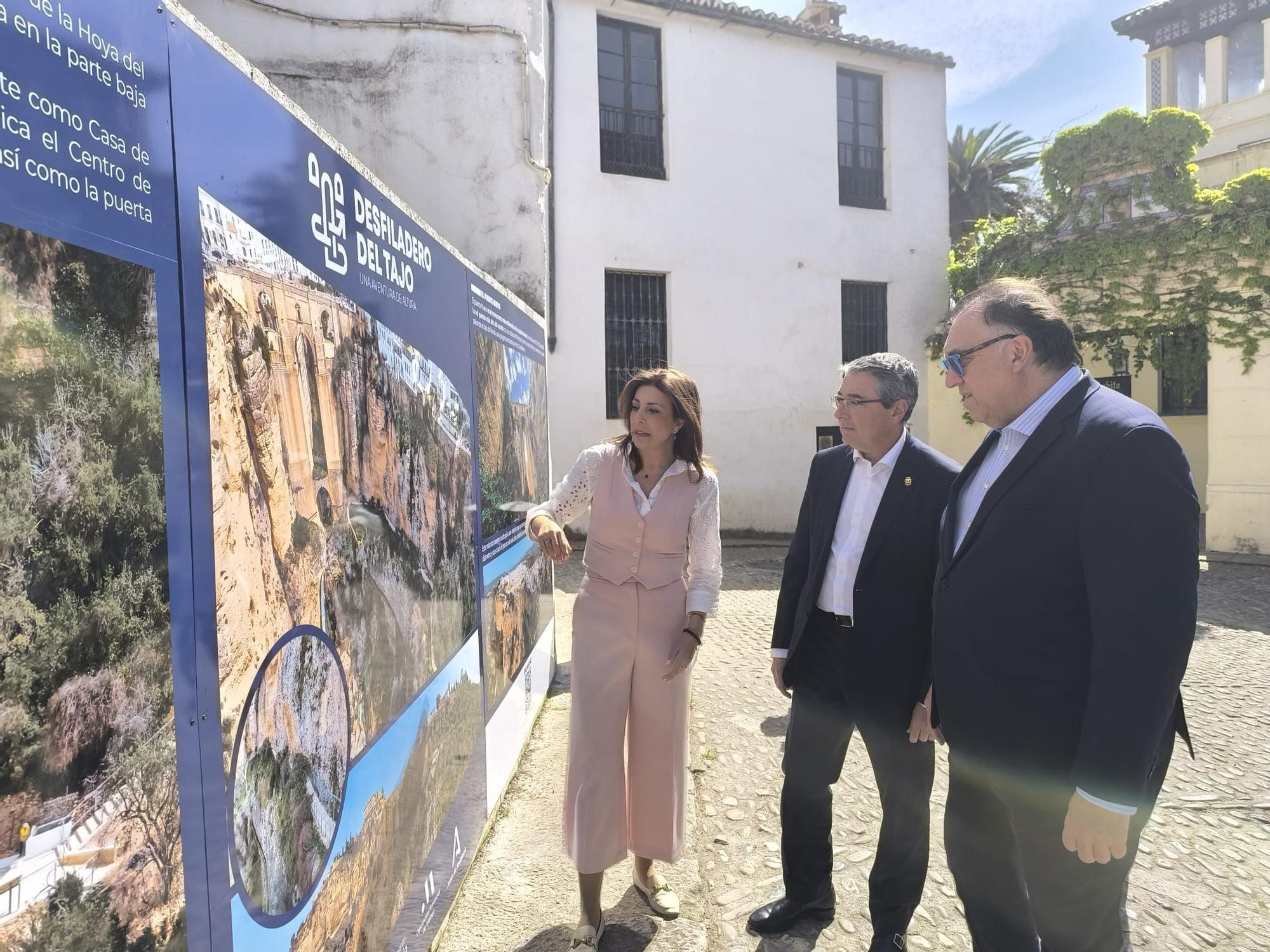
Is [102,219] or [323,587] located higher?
[102,219]

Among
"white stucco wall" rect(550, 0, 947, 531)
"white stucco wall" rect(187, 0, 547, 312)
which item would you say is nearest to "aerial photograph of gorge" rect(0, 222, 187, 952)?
"white stucco wall" rect(187, 0, 547, 312)

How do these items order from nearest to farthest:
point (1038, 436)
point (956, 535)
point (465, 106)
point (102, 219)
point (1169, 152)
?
point (102, 219) < point (1038, 436) < point (956, 535) < point (465, 106) < point (1169, 152)

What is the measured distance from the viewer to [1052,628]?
74.6 inches

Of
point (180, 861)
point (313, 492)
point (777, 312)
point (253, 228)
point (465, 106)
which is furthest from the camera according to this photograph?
point (777, 312)

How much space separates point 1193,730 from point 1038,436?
13.9 feet

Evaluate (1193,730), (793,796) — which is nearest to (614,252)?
(1193,730)

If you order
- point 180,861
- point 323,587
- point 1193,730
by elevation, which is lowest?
point 1193,730

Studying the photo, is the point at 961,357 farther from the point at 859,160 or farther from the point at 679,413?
the point at 859,160

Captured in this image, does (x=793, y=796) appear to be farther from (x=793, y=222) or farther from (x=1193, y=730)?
(x=793, y=222)

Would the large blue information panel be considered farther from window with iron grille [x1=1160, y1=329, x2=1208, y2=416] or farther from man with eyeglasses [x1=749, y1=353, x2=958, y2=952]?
window with iron grille [x1=1160, y1=329, x2=1208, y2=416]

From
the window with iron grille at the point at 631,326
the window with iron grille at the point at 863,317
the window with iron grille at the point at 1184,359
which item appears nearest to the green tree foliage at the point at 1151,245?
the window with iron grille at the point at 1184,359

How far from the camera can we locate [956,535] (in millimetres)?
2242

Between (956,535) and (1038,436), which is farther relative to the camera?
(956,535)

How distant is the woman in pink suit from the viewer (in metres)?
2.79
